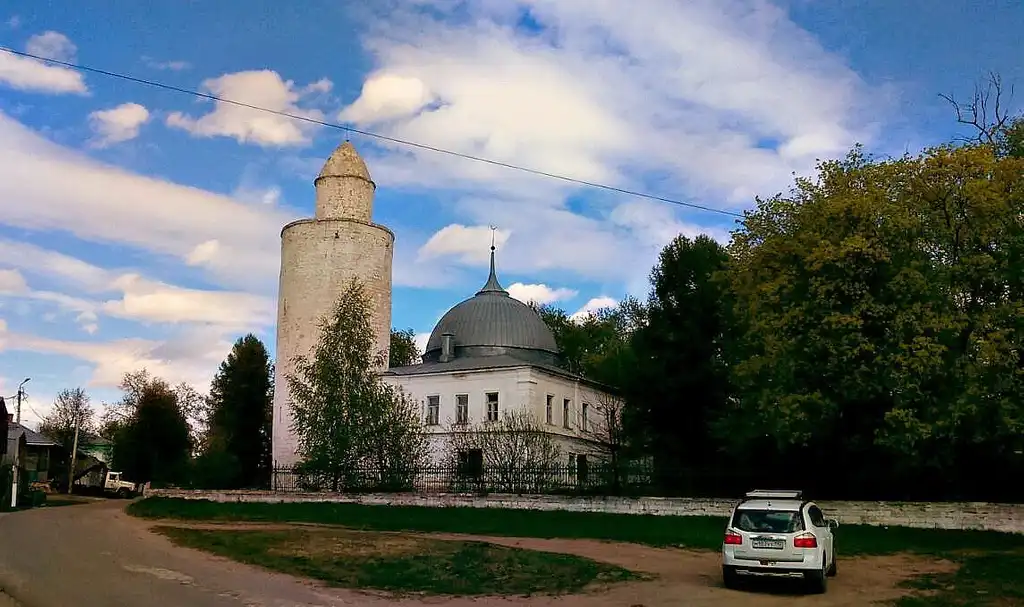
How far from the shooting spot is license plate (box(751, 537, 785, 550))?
1521 centimetres

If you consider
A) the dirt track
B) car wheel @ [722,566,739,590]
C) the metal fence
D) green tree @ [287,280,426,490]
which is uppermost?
green tree @ [287,280,426,490]

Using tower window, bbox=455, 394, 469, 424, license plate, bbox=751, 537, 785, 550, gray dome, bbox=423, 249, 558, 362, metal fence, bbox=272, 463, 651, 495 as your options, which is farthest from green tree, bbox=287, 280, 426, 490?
license plate, bbox=751, 537, 785, 550

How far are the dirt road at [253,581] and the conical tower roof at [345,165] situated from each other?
103ft

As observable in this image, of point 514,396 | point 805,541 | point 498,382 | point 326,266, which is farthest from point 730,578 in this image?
point 326,266

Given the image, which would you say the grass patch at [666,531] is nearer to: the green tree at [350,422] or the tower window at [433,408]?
the green tree at [350,422]

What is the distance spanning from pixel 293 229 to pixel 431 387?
12.3m

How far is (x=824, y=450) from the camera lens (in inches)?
1130

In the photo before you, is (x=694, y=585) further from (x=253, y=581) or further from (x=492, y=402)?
(x=492, y=402)

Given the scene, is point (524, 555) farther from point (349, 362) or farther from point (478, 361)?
point (478, 361)

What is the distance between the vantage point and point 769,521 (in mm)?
15484

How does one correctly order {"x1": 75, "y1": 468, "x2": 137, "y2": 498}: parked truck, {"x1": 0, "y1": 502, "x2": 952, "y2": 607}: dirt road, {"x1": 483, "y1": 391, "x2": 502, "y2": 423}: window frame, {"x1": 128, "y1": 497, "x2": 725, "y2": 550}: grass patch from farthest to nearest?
{"x1": 75, "y1": 468, "x2": 137, "y2": 498}: parked truck, {"x1": 483, "y1": 391, "x2": 502, "y2": 423}: window frame, {"x1": 128, "y1": 497, "x2": 725, "y2": 550}: grass patch, {"x1": 0, "y1": 502, "x2": 952, "y2": 607}: dirt road

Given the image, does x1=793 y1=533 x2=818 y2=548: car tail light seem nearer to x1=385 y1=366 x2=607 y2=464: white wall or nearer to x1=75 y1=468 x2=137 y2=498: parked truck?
x1=385 y1=366 x2=607 y2=464: white wall

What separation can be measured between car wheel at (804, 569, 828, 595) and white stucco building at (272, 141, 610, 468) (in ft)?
96.0

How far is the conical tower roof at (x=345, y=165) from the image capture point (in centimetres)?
5269
